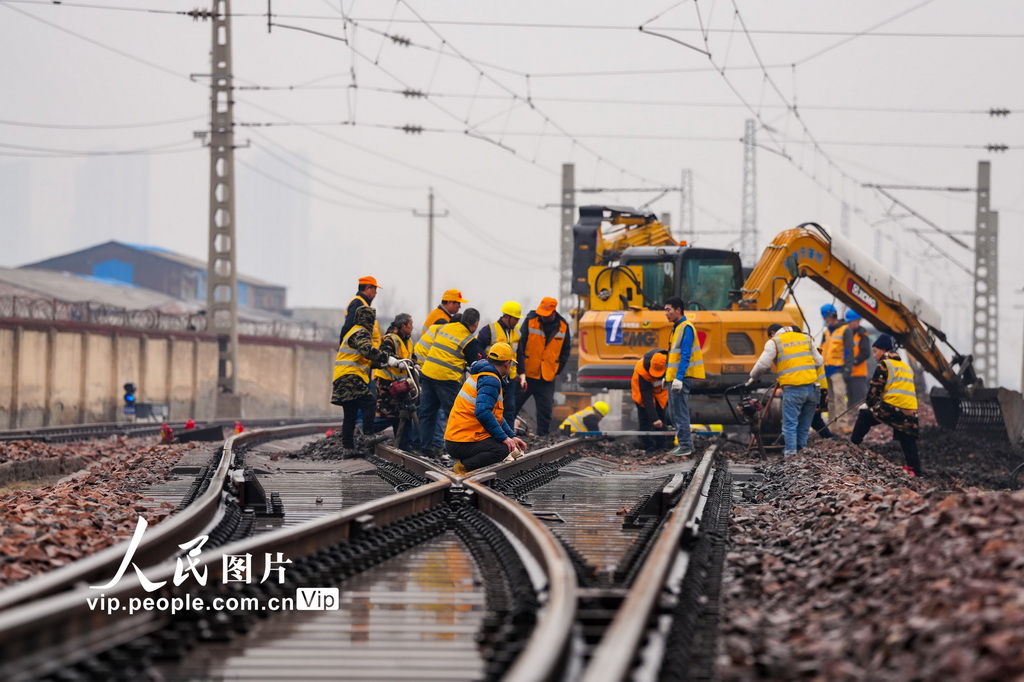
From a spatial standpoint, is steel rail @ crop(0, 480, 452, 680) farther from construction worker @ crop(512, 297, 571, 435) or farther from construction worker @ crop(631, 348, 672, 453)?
construction worker @ crop(631, 348, 672, 453)

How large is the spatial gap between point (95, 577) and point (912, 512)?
4398 millimetres

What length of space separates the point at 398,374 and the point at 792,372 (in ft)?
15.1

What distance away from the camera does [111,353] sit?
36.9 meters

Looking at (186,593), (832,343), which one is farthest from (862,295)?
(186,593)

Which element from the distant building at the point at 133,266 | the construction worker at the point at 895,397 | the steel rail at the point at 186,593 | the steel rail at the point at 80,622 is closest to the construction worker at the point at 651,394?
the construction worker at the point at 895,397

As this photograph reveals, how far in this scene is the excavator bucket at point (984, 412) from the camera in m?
20.5

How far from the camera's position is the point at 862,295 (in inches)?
816

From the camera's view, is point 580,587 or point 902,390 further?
point 902,390

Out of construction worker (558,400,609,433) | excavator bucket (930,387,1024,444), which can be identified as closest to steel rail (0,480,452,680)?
construction worker (558,400,609,433)

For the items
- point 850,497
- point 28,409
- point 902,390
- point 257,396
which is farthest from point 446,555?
point 257,396

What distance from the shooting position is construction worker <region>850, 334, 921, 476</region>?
14352mm

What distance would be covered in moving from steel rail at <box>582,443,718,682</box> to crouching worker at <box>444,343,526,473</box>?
11.9ft

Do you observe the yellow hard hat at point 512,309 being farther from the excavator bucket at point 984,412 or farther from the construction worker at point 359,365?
the excavator bucket at point 984,412

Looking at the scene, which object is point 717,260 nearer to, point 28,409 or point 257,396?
point 28,409
